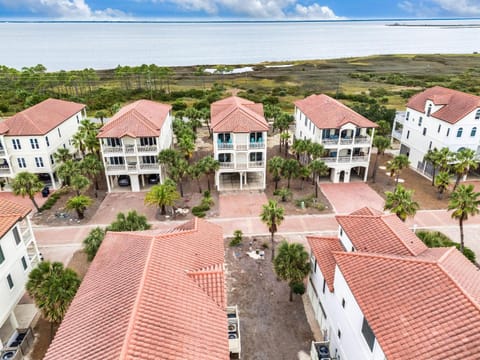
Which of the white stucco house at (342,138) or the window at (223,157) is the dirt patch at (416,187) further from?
the window at (223,157)

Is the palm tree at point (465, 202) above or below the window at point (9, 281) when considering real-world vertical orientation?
above

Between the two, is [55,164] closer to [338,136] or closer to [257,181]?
[257,181]

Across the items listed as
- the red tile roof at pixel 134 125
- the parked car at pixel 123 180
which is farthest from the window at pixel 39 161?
the parked car at pixel 123 180

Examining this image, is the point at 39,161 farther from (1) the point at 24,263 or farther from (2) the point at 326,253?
(2) the point at 326,253

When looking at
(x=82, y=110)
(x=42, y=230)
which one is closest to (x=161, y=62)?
(x=82, y=110)

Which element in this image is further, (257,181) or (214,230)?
(257,181)

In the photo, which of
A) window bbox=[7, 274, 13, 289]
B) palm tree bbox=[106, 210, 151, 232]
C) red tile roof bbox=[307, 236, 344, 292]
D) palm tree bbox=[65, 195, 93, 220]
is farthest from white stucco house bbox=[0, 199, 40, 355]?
red tile roof bbox=[307, 236, 344, 292]

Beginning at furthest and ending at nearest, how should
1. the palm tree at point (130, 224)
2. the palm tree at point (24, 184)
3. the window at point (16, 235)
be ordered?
the palm tree at point (24, 184) < the palm tree at point (130, 224) < the window at point (16, 235)
